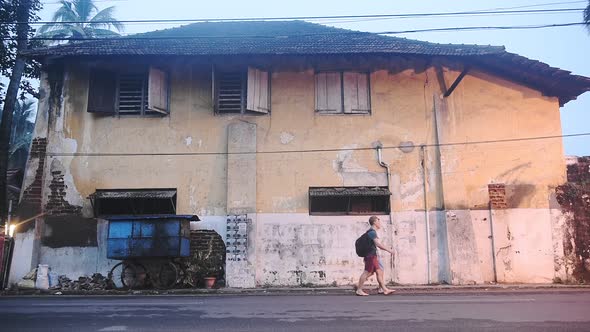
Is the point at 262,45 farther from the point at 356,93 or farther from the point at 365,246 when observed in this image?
the point at 365,246

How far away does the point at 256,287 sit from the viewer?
14.0 metres

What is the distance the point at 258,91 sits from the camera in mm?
15039

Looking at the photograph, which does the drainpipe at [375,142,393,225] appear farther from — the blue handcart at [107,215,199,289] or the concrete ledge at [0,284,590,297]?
the blue handcart at [107,215,199,289]

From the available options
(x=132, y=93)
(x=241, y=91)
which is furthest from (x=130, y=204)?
(x=241, y=91)

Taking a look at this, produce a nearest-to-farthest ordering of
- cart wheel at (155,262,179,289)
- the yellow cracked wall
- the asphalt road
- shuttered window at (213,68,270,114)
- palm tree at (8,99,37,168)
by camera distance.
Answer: the asphalt road, cart wheel at (155,262,179,289), the yellow cracked wall, shuttered window at (213,68,270,114), palm tree at (8,99,37,168)

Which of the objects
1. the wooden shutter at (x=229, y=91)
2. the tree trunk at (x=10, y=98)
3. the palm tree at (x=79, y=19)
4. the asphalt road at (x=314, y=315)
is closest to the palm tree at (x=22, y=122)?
the palm tree at (x=79, y=19)

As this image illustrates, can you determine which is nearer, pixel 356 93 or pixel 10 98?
pixel 356 93

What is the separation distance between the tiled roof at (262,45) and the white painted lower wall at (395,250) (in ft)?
14.7

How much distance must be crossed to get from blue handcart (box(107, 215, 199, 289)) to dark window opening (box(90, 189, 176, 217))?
123cm

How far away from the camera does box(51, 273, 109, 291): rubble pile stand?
13.9 meters

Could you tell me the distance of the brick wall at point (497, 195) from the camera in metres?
14.6

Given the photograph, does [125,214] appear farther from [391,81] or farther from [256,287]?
[391,81]

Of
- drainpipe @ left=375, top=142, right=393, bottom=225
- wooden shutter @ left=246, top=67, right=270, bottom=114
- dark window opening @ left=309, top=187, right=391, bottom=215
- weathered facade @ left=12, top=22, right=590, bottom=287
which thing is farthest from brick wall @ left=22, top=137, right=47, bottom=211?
drainpipe @ left=375, top=142, right=393, bottom=225

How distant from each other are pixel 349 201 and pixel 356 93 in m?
3.21
